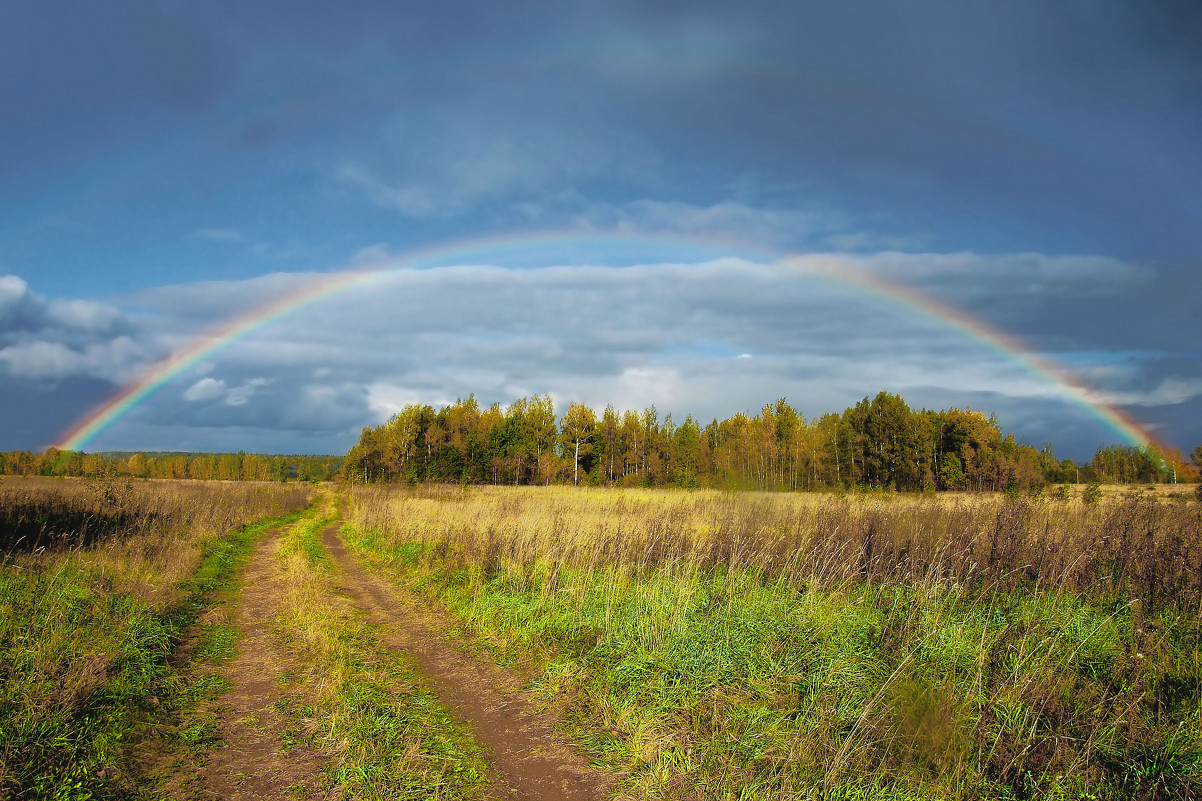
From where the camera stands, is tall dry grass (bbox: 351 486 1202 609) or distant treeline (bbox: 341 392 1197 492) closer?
tall dry grass (bbox: 351 486 1202 609)

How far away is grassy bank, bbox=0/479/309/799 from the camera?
13.8 ft

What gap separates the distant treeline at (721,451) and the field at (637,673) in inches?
1317

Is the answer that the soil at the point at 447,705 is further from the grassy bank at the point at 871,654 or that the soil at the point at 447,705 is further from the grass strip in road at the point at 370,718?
the grassy bank at the point at 871,654

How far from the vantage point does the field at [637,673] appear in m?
4.18

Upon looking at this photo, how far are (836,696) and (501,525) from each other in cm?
1110

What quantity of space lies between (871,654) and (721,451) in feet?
172

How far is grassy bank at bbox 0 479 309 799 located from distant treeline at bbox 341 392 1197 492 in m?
31.3

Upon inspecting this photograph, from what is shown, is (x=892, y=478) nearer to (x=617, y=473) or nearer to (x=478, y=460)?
(x=617, y=473)

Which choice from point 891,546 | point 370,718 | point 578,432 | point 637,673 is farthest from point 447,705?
point 578,432

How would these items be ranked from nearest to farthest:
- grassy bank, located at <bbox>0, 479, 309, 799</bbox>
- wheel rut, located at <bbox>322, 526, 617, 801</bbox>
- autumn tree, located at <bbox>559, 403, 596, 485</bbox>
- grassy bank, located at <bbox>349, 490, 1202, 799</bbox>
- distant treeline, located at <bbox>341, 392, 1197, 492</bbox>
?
grassy bank, located at <bbox>349, 490, 1202, 799</bbox> < grassy bank, located at <bbox>0, 479, 309, 799</bbox> < wheel rut, located at <bbox>322, 526, 617, 801</bbox> < distant treeline, located at <bbox>341, 392, 1197, 492</bbox> < autumn tree, located at <bbox>559, 403, 596, 485</bbox>

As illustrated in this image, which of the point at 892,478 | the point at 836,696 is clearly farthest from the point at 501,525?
the point at 892,478

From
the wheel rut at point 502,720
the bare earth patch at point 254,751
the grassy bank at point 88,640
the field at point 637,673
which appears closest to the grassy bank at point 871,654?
the field at point 637,673

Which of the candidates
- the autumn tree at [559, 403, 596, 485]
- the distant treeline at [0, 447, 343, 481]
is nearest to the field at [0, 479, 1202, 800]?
the autumn tree at [559, 403, 596, 485]

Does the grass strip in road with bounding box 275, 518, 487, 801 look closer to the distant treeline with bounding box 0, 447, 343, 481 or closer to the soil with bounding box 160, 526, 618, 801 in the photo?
the soil with bounding box 160, 526, 618, 801
